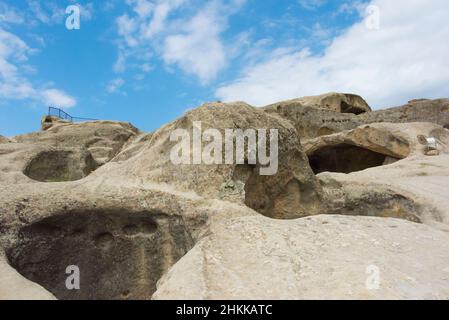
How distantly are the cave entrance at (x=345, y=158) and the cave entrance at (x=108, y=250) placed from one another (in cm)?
859

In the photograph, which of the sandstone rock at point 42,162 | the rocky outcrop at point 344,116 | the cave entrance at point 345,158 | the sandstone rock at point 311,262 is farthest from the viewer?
the rocky outcrop at point 344,116

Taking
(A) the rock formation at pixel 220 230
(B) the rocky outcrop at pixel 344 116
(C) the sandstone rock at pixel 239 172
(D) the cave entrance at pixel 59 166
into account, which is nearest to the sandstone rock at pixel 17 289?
(A) the rock formation at pixel 220 230

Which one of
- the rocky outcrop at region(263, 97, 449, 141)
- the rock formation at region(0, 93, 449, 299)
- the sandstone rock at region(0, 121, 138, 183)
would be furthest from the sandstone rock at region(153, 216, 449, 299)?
the rocky outcrop at region(263, 97, 449, 141)

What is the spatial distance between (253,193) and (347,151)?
8.04m

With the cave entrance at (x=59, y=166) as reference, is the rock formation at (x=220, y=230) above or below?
below

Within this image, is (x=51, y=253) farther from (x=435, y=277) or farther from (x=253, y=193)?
(x=435, y=277)

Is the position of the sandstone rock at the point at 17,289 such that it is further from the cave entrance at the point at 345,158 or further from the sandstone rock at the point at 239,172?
the cave entrance at the point at 345,158

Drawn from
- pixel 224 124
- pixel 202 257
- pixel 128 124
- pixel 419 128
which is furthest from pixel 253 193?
pixel 128 124

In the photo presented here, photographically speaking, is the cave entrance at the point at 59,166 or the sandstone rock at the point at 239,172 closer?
the sandstone rock at the point at 239,172

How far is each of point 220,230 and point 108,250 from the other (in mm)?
1234

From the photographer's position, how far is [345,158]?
11508mm

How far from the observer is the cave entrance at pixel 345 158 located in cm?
1123

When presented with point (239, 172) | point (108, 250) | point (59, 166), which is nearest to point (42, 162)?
point (59, 166)

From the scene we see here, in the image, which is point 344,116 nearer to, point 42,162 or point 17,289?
point 42,162
